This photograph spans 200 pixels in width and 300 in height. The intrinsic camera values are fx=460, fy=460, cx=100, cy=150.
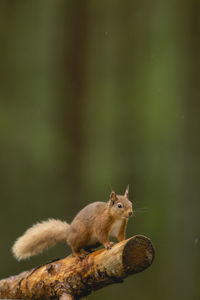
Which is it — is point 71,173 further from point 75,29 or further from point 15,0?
point 15,0

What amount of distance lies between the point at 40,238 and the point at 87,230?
0.28m

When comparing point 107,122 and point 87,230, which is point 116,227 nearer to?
point 87,230

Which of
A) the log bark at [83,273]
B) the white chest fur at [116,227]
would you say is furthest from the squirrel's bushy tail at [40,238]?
the white chest fur at [116,227]

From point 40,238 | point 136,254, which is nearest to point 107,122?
point 40,238

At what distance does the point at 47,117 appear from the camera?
10.4 ft

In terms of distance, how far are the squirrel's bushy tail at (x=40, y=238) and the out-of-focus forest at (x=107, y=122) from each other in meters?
1.06

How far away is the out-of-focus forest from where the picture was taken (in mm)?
2918

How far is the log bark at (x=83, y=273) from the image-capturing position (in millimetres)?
1454

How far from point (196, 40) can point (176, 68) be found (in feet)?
0.71

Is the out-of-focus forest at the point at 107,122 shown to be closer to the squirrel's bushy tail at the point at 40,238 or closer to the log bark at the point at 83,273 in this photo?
the squirrel's bushy tail at the point at 40,238

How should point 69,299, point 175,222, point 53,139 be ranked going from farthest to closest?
point 53,139 < point 175,222 < point 69,299

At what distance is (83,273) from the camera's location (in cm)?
163

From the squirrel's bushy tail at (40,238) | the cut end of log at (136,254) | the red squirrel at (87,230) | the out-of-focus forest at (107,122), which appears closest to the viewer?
the cut end of log at (136,254)

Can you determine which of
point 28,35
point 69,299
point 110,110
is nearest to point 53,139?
point 110,110
